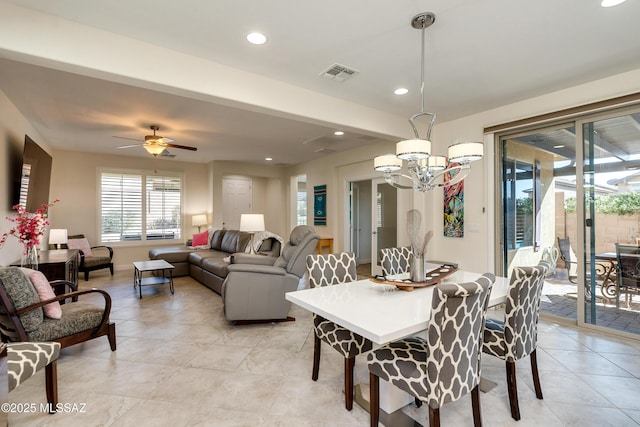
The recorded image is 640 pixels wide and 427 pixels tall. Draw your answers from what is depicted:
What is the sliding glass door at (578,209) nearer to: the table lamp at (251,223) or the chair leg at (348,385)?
the chair leg at (348,385)

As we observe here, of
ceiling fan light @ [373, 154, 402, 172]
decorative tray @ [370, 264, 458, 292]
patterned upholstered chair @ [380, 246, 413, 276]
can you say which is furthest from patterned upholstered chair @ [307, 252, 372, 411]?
ceiling fan light @ [373, 154, 402, 172]

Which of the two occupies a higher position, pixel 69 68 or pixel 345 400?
pixel 69 68

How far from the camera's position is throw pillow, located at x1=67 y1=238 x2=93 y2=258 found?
589 cm

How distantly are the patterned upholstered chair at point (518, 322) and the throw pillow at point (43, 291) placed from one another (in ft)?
10.7

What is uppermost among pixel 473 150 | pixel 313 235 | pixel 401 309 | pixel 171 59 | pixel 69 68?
pixel 171 59

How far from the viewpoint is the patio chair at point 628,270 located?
3.08m

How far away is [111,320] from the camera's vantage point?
11.8 feet

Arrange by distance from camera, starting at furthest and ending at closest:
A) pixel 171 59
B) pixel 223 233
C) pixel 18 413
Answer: pixel 223 233, pixel 171 59, pixel 18 413

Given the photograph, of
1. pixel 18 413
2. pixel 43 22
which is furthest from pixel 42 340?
pixel 43 22

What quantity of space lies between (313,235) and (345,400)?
6.16ft

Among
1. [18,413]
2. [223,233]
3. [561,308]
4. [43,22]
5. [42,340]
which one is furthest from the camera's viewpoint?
[223,233]

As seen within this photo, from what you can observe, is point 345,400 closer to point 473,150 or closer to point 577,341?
point 473,150

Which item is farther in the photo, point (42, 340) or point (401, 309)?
point (42, 340)

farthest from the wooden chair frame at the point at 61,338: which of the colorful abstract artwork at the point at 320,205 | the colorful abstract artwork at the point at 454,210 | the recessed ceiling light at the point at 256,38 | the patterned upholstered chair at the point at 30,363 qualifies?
the colorful abstract artwork at the point at 320,205
